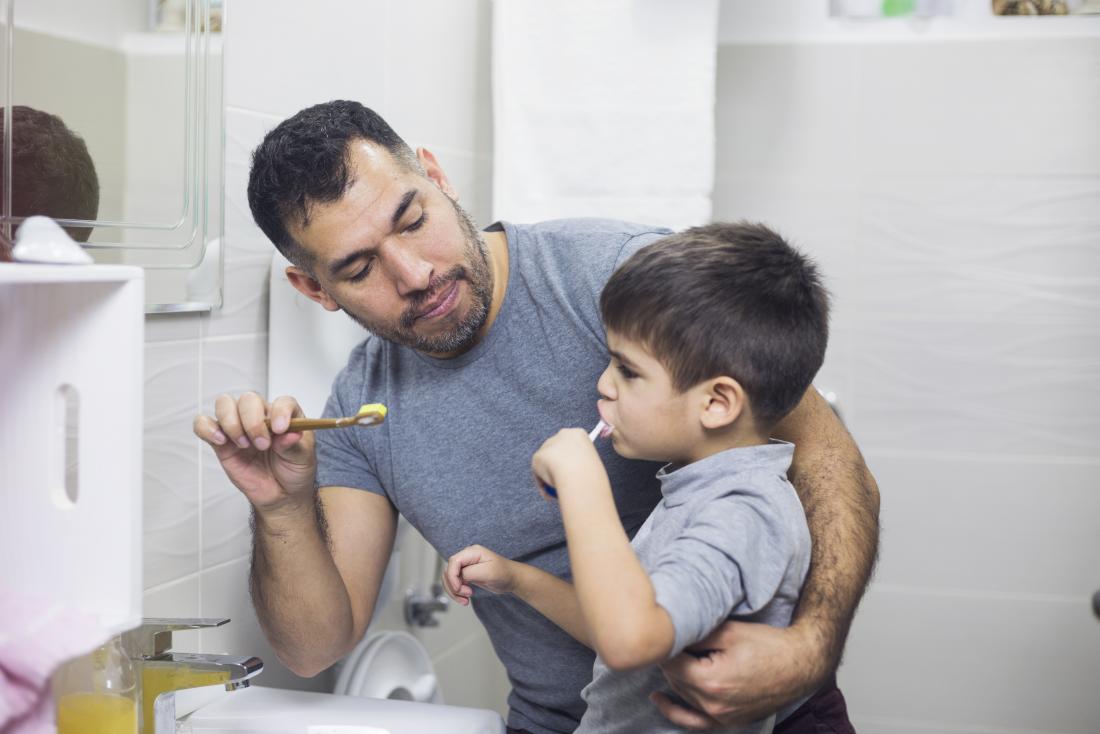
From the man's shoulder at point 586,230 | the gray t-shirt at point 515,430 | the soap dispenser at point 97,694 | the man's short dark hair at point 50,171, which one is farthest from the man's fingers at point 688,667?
the man's short dark hair at point 50,171

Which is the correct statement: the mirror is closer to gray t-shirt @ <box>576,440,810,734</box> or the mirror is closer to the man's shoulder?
the man's shoulder

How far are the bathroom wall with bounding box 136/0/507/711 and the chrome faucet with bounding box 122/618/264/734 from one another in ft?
0.56

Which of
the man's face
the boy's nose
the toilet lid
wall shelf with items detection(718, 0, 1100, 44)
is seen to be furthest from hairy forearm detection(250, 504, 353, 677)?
wall shelf with items detection(718, 0, 1100, 44)

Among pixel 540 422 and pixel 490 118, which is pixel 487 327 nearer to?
pixel 540 422

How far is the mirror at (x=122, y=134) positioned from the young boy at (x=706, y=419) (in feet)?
1.50

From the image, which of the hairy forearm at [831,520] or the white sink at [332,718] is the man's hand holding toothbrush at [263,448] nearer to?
the white sink at [332,718]

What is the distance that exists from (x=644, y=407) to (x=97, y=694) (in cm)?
53

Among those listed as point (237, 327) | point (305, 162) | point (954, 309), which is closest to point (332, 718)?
point (237, 327)

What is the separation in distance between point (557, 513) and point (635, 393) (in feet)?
1.03

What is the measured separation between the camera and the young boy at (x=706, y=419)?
37.9 inches

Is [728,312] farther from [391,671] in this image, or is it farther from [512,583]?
[391,671]

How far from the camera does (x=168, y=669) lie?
1015 mm

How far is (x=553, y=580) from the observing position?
120cm

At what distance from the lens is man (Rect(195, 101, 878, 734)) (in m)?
1.20
